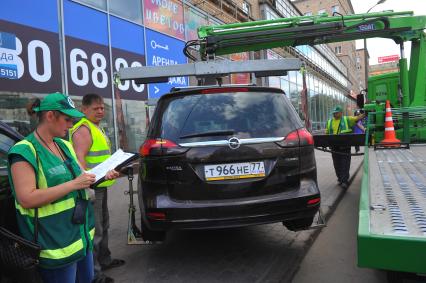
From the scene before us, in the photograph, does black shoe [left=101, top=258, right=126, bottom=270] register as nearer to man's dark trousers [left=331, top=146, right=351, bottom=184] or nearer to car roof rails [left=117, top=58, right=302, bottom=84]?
car roof rails [left=117, top=58, right=302, bottom=84]

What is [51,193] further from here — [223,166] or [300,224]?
[300,224]

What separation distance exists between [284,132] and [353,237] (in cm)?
216

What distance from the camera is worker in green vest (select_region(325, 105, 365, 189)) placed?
8203mm

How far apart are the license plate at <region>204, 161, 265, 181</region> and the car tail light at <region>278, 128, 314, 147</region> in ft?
1.03

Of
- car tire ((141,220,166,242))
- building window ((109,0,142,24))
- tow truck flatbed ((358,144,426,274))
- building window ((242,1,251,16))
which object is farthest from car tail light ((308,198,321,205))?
building window ((242,1,251,16))

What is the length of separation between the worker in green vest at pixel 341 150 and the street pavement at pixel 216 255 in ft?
11.2

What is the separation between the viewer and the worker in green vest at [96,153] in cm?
345

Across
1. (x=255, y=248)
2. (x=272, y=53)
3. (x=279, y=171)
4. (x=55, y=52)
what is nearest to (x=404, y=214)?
(x=279, y=171)

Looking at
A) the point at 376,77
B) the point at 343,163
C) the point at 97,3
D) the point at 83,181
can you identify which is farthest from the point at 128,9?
the point at 83,181

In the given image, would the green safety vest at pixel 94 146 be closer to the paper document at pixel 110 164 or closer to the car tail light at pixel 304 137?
the paper document at pixel 110 164

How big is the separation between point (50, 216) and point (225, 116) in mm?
1994

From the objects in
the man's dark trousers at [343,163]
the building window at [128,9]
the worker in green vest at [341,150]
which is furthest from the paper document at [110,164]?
the building window at [128,9]

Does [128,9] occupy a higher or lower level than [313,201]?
higher

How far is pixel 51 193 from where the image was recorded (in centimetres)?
201
